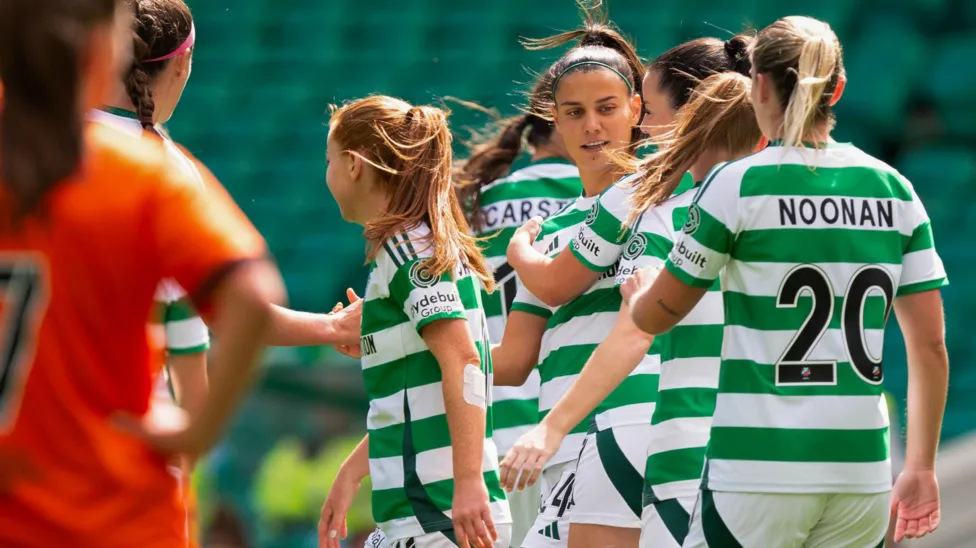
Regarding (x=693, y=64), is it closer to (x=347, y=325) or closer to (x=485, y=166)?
(x=347, y=325)

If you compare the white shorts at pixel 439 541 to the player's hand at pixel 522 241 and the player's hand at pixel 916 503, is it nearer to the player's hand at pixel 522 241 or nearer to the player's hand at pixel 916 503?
the player's hand at pixel 522 241

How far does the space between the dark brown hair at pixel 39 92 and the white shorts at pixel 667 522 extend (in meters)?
1.61

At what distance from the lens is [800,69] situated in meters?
2.54

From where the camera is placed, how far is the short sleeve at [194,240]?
1.71m

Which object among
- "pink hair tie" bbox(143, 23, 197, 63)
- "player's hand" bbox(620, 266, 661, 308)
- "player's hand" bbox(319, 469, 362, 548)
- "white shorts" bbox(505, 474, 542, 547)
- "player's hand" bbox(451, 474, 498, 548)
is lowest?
"white shorts" bbox(505, 474, 542, 547)

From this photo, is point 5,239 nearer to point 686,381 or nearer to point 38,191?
point 38,191

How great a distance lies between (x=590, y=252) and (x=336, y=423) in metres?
4.39

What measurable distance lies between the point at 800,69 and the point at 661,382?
0.78 meters

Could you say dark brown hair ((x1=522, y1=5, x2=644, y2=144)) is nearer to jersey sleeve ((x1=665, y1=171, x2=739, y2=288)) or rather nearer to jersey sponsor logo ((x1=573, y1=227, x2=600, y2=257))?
jersey sponsor logo ((x1=573, y1=227, x2=600, y2=257))

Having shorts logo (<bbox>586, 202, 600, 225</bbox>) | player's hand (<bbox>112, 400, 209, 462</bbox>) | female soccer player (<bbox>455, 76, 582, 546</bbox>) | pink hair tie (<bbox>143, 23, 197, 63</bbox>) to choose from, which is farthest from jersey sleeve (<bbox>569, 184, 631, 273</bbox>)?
player's hand (<bbox>112, 400, 209, 462</bbox>)

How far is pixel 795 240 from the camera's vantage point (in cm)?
249

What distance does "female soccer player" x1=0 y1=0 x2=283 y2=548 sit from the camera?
1.69 m

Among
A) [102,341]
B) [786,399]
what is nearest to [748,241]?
[786,399]

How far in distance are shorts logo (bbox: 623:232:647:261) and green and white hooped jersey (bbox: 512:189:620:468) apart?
0.13m
